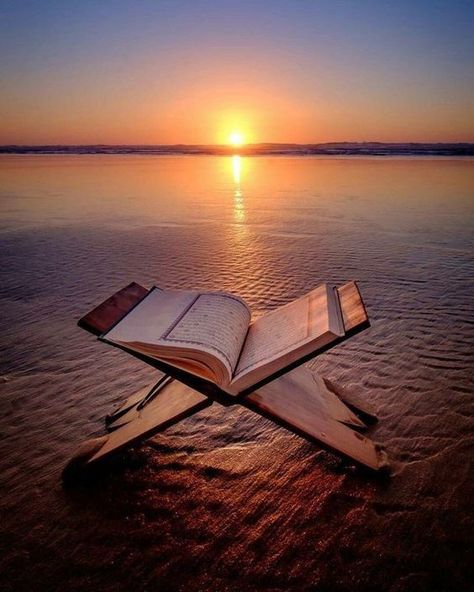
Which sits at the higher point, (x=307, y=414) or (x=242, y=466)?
(x=307, y=414)

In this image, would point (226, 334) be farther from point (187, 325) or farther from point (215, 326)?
point (187, 325)

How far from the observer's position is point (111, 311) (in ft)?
6.14

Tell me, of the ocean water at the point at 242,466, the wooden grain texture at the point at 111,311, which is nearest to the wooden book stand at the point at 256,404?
the wooden grain texture at the point at 111,311

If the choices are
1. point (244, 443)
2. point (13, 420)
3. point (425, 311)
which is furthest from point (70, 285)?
point (425, 311)

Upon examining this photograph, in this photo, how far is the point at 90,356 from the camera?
4.01 m

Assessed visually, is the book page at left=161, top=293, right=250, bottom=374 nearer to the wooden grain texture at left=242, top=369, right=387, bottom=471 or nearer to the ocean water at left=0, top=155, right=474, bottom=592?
the wooden grain texture at left=242, top=369, right=387, bottom=471

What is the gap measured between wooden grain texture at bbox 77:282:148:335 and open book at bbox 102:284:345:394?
0.04 metres

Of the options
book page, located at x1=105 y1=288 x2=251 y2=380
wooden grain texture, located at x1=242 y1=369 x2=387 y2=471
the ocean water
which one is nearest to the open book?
book page, located at x1=105 y1=288 x2=251 y2=380

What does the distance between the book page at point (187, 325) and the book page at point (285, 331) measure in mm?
57

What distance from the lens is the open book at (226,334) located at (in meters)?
1.57

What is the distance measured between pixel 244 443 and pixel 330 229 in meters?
8.51

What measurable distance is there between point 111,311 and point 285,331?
2.65ft

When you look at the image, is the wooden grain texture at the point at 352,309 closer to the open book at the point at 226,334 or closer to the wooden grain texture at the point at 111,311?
the open book at the point at 226,334

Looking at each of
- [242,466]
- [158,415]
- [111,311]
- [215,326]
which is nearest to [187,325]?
[215,326]
